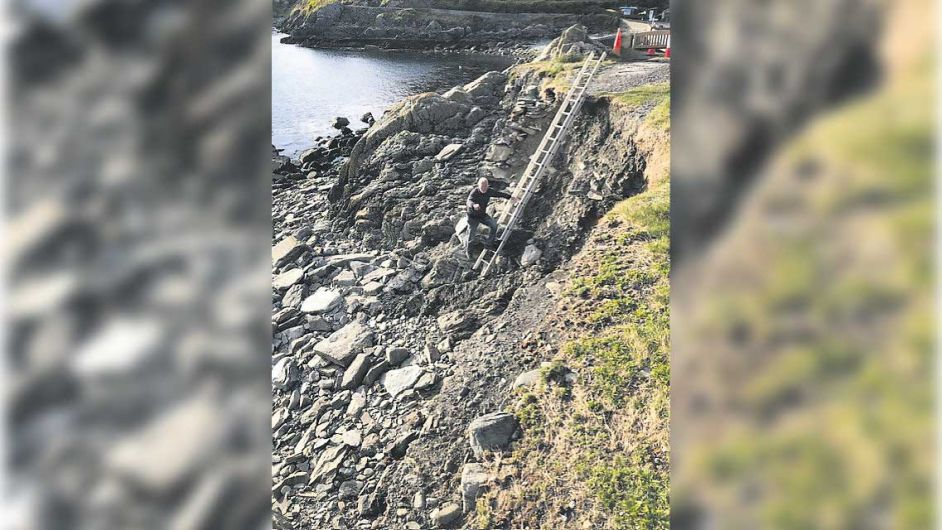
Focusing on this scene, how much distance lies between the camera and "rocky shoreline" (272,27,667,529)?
5133mm

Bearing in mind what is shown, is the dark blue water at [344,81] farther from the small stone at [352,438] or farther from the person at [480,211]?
the small stone at [352,438]

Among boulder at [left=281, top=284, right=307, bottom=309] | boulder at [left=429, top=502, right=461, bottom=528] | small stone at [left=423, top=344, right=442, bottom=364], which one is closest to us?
boulder at [left=429, top=502, right=461, bottom=528]

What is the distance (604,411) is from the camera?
4898 millimetres

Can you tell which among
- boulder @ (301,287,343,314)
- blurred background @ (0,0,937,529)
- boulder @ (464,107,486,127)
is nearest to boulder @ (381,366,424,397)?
boulder @ (301,287,343,314)

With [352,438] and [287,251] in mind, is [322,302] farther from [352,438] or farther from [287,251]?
[352,438]

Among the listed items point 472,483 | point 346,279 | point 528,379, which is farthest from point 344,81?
point 472,483
